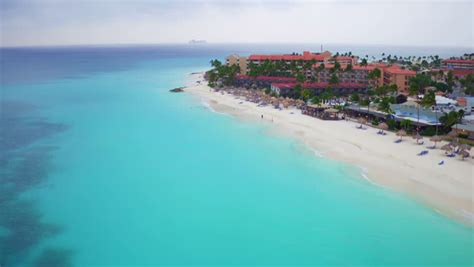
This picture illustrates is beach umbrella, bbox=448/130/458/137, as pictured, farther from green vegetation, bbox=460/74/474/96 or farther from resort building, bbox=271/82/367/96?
resort building, bbox=271/82/367/96

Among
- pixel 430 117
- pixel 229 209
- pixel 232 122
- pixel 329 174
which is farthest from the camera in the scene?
pixel 232 122

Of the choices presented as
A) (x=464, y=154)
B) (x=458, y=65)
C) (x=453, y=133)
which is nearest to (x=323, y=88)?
(x=453, y=133)

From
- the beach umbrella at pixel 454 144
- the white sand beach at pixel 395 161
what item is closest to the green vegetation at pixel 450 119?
the white sand beach at pixel 395 161

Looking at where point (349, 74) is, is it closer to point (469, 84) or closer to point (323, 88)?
point (323, 88)

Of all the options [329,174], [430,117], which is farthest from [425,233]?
[430,117]

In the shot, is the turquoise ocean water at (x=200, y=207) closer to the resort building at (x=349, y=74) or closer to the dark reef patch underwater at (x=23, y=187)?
the dark reef patch underwater at (x=23, y=187)

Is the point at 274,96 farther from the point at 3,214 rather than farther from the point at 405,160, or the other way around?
the point at 3,214

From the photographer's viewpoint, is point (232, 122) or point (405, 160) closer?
point (405, 160)
